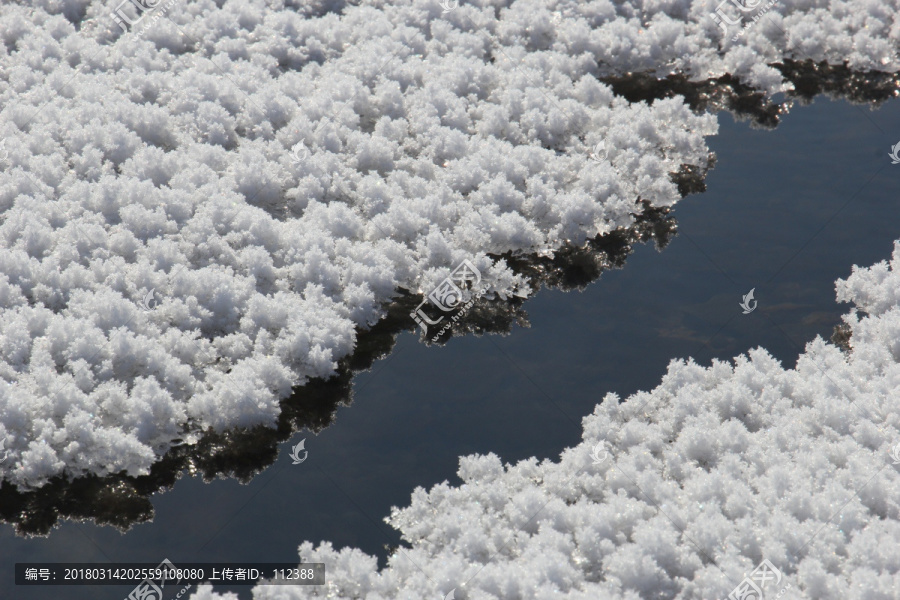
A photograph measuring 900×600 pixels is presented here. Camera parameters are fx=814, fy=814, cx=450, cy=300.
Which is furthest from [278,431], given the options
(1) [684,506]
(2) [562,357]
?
(1) [684,506]

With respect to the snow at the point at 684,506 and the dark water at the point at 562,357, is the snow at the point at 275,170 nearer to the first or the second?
the dark water at the point at 562,357

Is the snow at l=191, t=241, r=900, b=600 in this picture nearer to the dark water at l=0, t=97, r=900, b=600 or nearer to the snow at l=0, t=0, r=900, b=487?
the dark water at l=0, t=97, r=900, b=600

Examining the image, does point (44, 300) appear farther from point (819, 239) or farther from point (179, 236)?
point (819, 239)

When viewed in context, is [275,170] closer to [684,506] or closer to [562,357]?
[562,357]

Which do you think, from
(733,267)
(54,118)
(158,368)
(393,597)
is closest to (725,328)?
(733,267)

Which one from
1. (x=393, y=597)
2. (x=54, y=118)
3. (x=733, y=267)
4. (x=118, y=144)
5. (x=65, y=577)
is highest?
(x=54, y=118)
